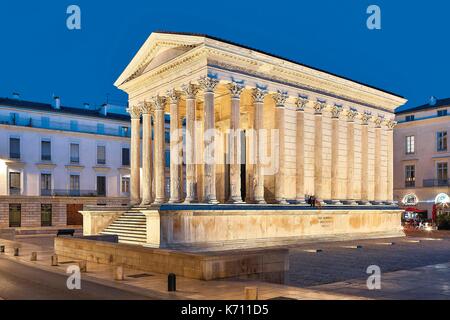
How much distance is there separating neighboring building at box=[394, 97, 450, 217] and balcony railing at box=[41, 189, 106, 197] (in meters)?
38.9

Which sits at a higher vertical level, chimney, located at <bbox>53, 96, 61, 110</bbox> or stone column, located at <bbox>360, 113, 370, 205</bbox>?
chimney, located at <bbox>53, 96, 61, 110</bbox>

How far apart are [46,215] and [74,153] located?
7868mm

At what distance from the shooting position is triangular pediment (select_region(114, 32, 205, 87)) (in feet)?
101

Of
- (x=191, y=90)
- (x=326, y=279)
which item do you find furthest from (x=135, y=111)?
(x=326, y=279)

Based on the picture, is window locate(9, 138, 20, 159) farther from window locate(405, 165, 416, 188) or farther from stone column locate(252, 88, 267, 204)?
window locate(405, 165, 416, 188)

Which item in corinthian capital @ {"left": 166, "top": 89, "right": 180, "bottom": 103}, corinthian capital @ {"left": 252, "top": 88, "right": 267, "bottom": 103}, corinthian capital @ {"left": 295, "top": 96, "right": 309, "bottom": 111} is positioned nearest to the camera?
corinthian capital @ {"left": 252, "top": 88, "right": 267, "bottom": 103}

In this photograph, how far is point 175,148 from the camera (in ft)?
110

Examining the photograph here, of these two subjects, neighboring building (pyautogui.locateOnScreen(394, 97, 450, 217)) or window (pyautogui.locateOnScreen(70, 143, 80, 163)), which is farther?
neighboring building (pyautogui.locateOnScreen(394, 97, 450, 217))

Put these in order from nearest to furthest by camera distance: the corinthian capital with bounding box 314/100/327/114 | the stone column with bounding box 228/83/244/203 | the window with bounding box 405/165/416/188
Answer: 1. the stone column with bounding box 228/83/244/203
2. the corinthian capital with bounding box 314/100/327/114
3. the window with bounding box 405/165/416/188

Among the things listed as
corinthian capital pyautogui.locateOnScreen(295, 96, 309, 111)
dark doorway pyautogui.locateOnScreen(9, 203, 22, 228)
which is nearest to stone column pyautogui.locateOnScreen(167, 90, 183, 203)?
corinthian capital pyautogui.locateOnScreen(295, 96, 309, 111)

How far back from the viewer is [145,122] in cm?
3653

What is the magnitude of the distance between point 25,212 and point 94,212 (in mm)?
22718

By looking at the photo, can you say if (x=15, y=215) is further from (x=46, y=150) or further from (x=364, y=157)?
(x=364, y=157)

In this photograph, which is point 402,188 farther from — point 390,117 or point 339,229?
point 339,229
